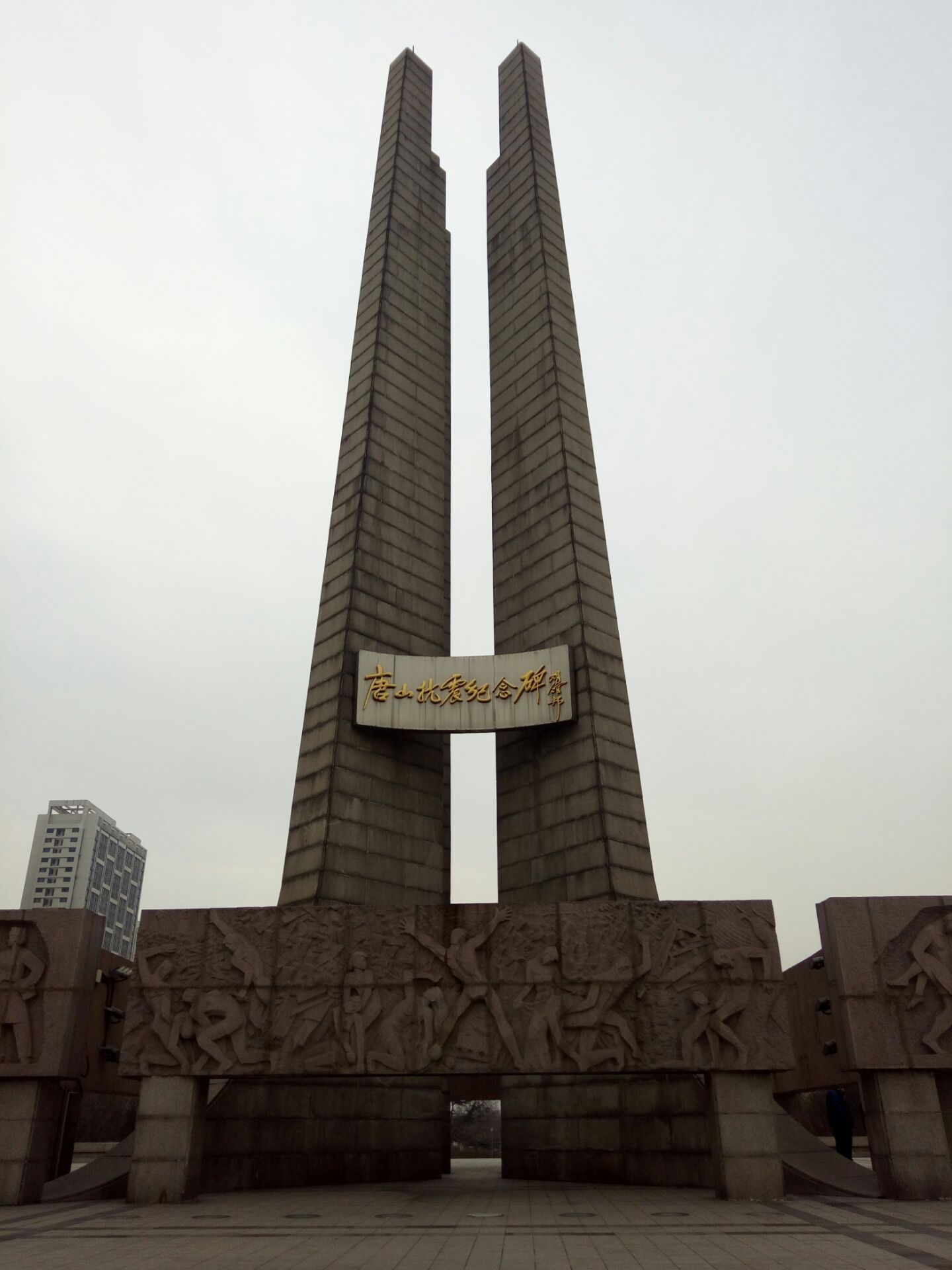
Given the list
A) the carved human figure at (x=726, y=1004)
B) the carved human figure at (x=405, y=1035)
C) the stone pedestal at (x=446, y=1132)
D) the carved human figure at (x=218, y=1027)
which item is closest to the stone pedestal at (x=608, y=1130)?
the stone pedestal at (x=446, y=1132)

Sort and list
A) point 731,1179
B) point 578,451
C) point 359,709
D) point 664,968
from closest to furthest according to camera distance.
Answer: point 731,1179
point 664,968
point 359,709
point 578,451

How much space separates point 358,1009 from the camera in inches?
675

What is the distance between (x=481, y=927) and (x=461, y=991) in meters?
1.24

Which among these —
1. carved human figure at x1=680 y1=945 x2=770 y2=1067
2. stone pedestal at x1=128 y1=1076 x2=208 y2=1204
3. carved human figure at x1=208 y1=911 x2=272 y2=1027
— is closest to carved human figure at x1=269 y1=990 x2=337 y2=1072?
carved human figure at x1=208 y1=911 x2=272 y2=1027

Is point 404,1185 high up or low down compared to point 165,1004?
down

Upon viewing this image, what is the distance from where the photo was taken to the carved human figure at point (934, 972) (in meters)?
16.4

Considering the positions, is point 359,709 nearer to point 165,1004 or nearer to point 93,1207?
point 165,1004

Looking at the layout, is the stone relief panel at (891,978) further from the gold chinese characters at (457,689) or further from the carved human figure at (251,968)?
the carved human figure at (251,968)

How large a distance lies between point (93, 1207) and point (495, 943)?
869cm

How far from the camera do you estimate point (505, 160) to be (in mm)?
36969

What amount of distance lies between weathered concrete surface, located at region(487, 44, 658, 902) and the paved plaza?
7908mm

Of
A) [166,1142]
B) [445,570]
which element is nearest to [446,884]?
[445,570]

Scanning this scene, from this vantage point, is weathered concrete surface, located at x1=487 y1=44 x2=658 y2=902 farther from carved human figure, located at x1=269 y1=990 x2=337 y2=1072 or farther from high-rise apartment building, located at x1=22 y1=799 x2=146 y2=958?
high-rise apartment building, located at x1=22 y1=799 x2=146 y2=958

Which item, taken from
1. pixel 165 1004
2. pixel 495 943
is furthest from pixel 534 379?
pixel 165 1004
